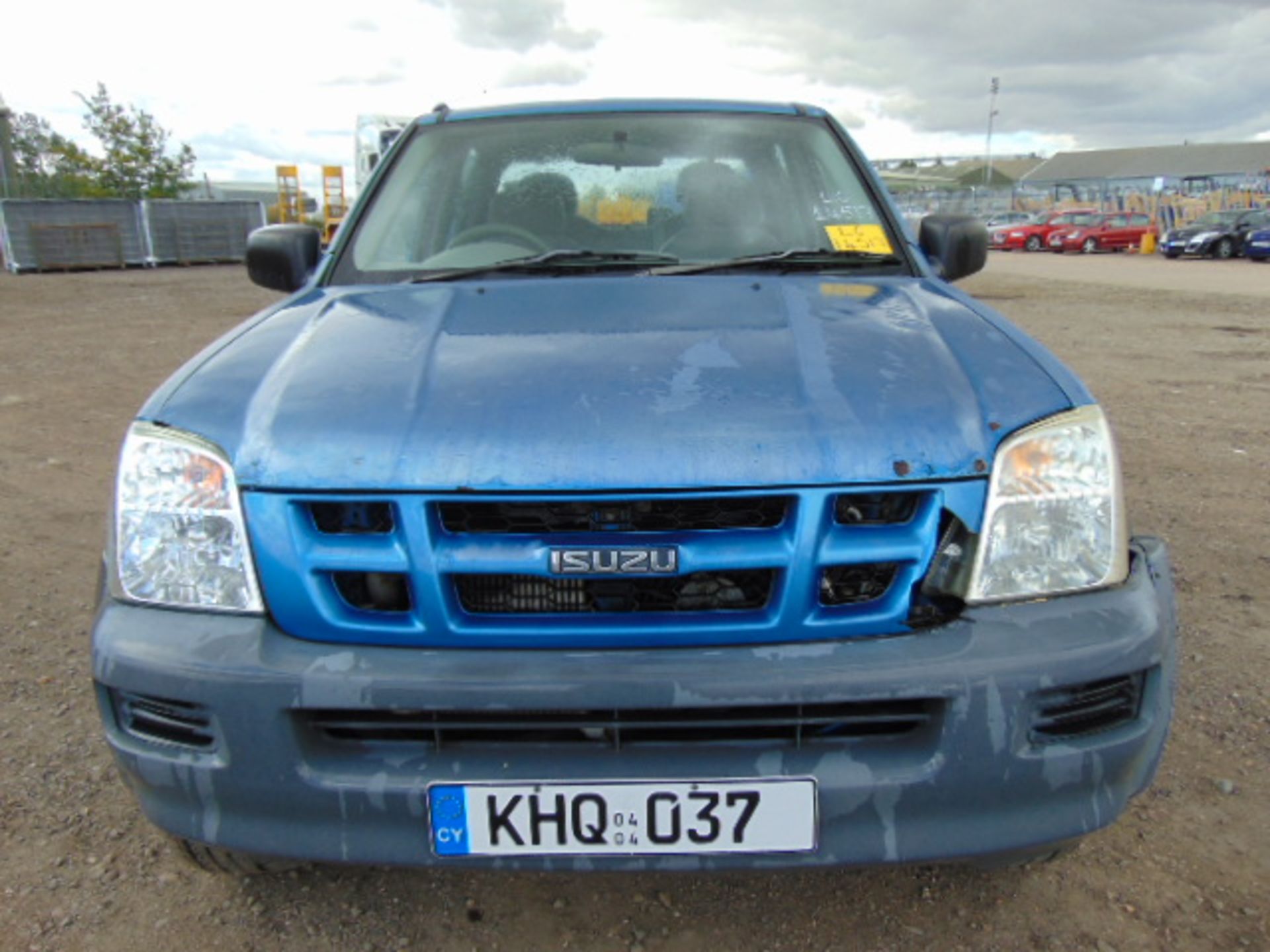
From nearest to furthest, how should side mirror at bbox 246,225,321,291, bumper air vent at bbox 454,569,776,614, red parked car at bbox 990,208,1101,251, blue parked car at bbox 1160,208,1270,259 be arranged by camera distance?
bumper air vent at bbox 454,569,776,614 → side mirror at bbox 246,225,321,291 → blue parked car at bbox 1160,208,1270,259 → red parked car at bbox 990,208,1101,251

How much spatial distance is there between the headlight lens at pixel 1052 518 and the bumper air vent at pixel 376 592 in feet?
3.10

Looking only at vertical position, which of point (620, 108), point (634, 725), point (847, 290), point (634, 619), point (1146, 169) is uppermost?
point (1146, 169)

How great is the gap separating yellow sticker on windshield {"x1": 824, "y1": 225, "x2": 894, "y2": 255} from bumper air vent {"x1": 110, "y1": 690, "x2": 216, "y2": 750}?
189 centimetres

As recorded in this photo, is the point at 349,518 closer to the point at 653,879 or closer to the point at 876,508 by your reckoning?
the point at 876,508

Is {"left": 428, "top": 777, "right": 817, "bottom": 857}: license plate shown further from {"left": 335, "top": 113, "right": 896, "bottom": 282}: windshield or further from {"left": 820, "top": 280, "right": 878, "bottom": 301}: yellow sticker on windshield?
{"left": 335, "top": 113, "right": 896, "bottom": 282}: windshield

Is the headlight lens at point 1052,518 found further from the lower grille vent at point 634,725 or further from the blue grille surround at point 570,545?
the lower grille vent at point 634,725

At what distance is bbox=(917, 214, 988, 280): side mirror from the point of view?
276 centimetres

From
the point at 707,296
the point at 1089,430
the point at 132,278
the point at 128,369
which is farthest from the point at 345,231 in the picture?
the point at 132,278

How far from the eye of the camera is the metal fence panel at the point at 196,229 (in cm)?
2255

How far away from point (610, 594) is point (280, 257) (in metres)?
1.69

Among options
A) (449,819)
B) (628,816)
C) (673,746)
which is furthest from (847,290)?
(449,819)

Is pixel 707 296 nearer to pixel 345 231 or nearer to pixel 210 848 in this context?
pixel 345 231

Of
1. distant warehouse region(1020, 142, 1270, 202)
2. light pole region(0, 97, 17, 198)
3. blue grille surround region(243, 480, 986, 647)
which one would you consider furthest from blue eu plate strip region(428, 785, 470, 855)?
distant warehouse region(1020, 142, 1270, 202)

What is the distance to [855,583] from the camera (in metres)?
1.61
